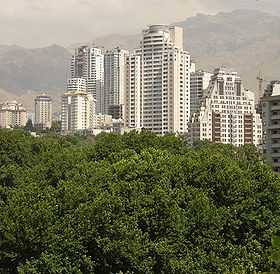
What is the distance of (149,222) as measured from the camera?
133ft

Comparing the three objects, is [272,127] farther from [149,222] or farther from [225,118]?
[225,118]

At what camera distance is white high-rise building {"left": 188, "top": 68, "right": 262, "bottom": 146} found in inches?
6777

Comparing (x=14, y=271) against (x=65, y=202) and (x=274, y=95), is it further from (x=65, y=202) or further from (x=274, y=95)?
(x=274, y=95)

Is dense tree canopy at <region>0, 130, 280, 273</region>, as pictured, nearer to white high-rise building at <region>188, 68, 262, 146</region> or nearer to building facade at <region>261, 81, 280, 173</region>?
building facade at <region>261, 81, 280, 173</region>

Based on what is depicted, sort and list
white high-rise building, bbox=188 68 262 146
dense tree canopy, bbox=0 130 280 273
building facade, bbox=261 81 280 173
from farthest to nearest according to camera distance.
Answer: white high-rise building, bbox=188 68 262 146, building facade, bbox=261 81 280 173, dense tree canopy, bbox=0 130 280 273

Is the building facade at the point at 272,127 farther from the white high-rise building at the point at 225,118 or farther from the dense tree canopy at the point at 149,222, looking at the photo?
the white high-rise building at the point at 225,118

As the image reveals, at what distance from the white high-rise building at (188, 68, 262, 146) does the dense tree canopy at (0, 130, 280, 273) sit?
123431 millimetres

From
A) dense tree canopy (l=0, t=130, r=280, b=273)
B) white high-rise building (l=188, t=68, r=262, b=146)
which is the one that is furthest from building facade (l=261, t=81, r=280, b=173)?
white high-rise building (l=188, t=68, r=262, b=146)

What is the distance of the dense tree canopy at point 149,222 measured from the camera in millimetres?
37062

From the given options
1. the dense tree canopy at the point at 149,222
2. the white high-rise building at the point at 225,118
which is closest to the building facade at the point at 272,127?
the dense tree canopy at the point at 149,222

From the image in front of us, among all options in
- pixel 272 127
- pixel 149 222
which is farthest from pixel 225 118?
pixel 149 222

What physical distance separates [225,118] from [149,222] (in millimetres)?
137285

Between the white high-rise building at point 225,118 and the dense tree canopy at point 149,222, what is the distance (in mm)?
123431

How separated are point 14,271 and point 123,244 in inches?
301
